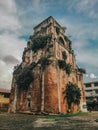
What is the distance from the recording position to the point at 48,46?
32.4 meters

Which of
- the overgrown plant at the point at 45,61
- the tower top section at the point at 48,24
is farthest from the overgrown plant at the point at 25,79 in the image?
the tower top section at the point at 48,24

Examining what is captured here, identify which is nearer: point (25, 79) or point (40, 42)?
point (25, 79)

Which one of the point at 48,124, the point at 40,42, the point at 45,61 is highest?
the point at 40,42

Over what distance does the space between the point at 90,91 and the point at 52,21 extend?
27.5m

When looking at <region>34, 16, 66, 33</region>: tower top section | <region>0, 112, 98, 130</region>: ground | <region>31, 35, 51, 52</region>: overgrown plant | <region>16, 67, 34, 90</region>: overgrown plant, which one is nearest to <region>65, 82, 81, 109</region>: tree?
<region>16, 67, 34, 90</region>: overgrown plant

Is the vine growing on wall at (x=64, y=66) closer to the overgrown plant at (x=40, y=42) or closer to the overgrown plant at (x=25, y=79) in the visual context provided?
the overgrown plant at (x=25, y=79)

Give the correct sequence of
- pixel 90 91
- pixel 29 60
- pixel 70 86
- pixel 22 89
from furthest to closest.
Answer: pixel 90 91, pixel 29 60, pixel 22 89, pixel 70 86

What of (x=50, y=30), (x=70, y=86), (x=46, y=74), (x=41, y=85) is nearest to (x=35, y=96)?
(x=41, y=85)

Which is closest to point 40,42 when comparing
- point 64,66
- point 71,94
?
point 64,66

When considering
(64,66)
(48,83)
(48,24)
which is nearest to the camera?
(48,83)

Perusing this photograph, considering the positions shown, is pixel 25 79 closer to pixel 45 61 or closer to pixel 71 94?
pixel 45 61

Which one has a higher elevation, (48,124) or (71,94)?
(71,94)

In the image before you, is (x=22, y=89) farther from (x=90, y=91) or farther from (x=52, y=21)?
(x=90, y=91)

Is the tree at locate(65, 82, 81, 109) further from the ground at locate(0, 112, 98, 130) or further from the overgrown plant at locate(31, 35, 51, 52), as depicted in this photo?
the ground at locate(0, 112, 98, 130)
